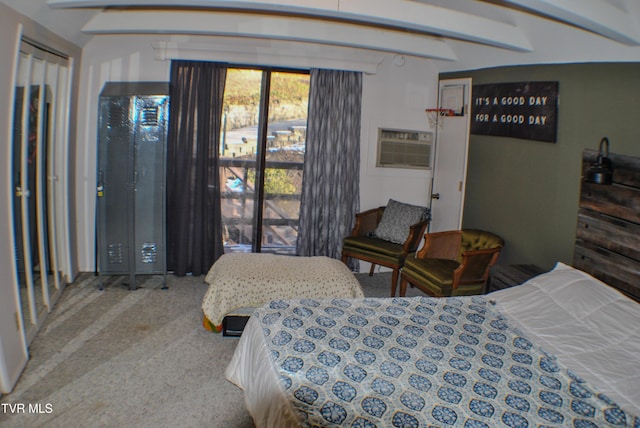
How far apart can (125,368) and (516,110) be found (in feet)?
12.1

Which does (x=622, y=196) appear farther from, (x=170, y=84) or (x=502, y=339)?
(x=170, y=84)

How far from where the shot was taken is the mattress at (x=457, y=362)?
2297 mm

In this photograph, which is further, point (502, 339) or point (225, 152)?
point (225, 152)

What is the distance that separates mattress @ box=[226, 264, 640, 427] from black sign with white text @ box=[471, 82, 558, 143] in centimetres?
137

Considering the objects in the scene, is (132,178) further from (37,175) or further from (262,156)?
(262,156)

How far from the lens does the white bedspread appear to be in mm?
3920

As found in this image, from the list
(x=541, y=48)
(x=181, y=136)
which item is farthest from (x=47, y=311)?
(x=541, y=48)

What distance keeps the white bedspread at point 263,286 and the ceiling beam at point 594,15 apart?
7.37ft

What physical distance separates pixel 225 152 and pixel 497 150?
2.73 meters

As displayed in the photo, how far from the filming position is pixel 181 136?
5324mm

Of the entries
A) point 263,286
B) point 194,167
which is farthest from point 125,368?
point 194,167

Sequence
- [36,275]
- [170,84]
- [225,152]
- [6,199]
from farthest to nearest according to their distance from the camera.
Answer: [225,152] → [170,84] → [36,275] → [6,199]

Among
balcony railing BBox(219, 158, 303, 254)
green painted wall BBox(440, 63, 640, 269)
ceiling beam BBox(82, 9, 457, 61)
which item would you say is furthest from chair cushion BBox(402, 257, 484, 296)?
ceiling beam BBox(82, 9, 457, 61)

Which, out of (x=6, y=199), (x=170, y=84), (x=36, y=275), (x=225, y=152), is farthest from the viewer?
(x=225, y=152)
